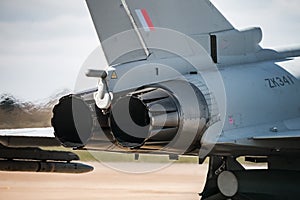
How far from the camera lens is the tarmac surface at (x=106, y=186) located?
1385cm

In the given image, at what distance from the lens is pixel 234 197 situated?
9430mm

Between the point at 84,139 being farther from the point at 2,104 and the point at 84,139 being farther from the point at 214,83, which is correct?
the point at 2,104

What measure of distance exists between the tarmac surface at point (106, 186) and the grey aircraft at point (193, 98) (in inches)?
131

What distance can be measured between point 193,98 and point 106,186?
299 inches

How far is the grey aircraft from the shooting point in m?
8.48

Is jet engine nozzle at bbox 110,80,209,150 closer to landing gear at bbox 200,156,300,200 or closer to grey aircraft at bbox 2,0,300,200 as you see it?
grey aircraft at bbox 2,0,300,200

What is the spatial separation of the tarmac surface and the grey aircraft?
10.9 feet

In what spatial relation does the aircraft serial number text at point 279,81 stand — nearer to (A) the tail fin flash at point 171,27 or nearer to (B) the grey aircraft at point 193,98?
(B) the grey aircraft at point 193,98

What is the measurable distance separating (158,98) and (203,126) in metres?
0.65

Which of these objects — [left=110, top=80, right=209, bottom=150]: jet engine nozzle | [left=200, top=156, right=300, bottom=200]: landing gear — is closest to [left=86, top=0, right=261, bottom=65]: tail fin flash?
[left=110, top=80, right=209, bottom=150]: jet engine nozzle

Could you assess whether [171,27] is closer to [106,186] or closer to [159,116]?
[159,116]

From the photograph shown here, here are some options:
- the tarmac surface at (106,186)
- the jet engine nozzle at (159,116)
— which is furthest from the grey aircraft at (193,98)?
the tarmac surface at (106,186)

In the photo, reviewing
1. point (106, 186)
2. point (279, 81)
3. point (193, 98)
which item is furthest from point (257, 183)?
point (106, 186)

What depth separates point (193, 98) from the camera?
867 cm
